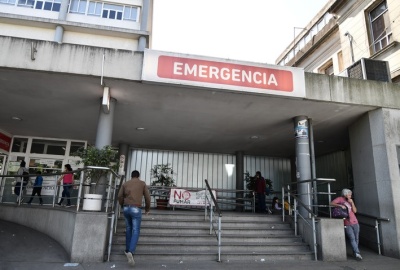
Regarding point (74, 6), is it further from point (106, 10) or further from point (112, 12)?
point (112, 12)

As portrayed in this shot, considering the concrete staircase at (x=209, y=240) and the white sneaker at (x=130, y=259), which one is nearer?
the white sneaker at (x=130, y=259)

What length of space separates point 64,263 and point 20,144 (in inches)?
371

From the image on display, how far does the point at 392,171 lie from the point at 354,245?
2427 mm

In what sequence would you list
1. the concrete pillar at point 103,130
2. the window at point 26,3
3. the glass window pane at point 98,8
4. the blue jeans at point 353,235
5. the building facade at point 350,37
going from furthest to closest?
1. the glass window pane at point 98,8
2. the window at point 26,3
3. the building facade at point 350,37
4. the concrete pillar at point 103,130
5. the blue jeans at point 353,235

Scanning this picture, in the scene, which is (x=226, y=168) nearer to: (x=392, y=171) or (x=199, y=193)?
(x=199, y=193)

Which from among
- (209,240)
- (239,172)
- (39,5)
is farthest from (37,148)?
(39,5)

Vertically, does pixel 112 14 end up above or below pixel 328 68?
above

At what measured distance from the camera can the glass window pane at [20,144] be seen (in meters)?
12.9

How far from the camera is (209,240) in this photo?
707cm

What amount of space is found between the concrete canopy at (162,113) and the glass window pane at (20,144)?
48 centimetres

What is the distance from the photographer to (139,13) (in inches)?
1097

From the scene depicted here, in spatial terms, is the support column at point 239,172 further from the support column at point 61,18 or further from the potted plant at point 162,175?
the support column at point 61,18

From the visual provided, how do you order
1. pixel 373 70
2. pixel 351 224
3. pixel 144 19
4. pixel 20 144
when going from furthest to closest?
pixel 144 19
pixel 20 144
pixel 373 70
pixel 351 224

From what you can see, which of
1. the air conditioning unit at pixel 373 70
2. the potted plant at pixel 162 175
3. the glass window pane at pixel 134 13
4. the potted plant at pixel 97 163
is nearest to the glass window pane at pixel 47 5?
the glass window pane at pixel 134 13
